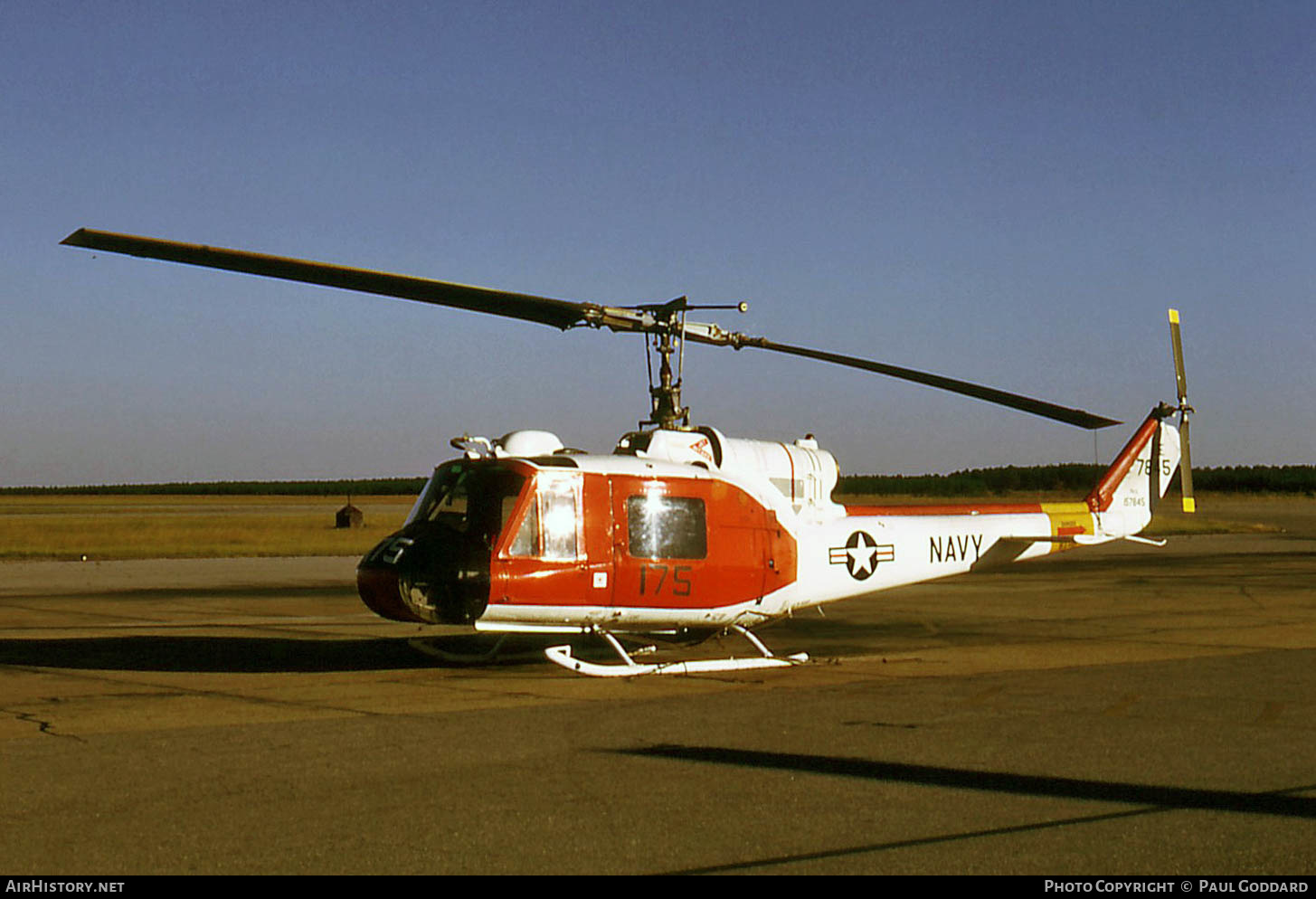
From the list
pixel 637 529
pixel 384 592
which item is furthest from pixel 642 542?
pixel 384 592

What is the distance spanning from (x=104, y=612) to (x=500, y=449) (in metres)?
10.4

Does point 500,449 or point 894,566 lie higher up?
point 500,449

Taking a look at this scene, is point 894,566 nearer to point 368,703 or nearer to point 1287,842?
point 368,703

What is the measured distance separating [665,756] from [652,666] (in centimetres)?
463

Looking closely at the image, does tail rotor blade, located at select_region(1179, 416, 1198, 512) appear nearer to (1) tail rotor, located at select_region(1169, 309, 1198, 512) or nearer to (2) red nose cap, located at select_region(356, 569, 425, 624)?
(1) tail rotor, located at select_region(1169, 309, 1198, 512)

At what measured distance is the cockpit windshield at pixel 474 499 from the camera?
13.2 meters

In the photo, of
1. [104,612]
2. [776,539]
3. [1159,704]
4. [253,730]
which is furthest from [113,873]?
[104,612]

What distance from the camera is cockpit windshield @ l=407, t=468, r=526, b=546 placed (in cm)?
1321

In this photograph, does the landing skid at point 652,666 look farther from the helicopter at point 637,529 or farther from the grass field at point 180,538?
the grass field at point 180,538

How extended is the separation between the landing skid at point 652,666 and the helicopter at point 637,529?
1.2 inches

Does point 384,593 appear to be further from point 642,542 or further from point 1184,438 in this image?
point 1184,438

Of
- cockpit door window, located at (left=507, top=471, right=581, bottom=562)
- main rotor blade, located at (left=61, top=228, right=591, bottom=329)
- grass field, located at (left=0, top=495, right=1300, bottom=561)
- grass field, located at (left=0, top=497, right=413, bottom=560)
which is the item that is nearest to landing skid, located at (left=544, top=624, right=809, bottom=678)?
cockpit door window, located at (left=507, top=471, right=581, bottom=562)

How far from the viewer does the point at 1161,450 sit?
19.1 m

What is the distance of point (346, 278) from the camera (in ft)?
34.8
